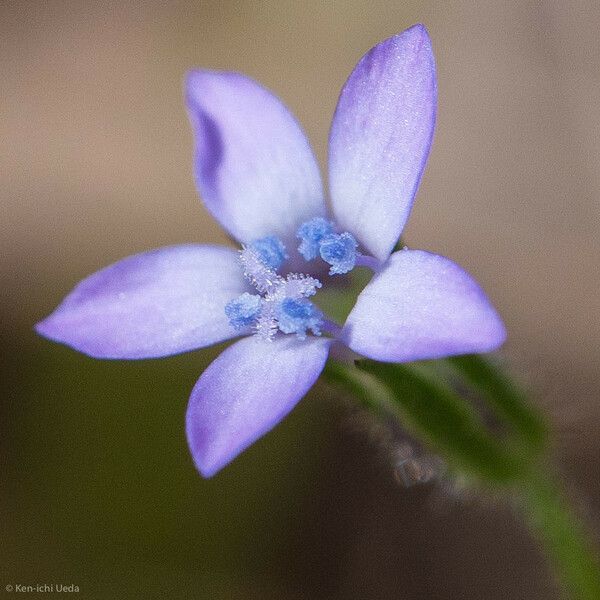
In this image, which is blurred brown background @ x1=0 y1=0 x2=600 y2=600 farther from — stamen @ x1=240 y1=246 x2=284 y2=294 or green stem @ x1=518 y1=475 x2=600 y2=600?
stamen @ x1=240 y1=246 x2=284 y2=294

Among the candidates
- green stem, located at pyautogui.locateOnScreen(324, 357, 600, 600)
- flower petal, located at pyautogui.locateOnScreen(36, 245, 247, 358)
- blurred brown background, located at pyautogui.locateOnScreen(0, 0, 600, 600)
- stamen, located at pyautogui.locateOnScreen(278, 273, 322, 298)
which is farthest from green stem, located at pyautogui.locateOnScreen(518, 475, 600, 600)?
flower petal, located at pyautogui.locateOnScreen(36, 245, 247, 358)

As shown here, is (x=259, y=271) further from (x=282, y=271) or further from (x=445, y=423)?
(x=445, y=423)

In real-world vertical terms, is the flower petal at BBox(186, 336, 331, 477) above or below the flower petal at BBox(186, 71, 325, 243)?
below

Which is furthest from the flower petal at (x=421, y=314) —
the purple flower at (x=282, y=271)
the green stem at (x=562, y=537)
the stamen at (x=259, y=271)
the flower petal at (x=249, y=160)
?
the green stem at (x=562, y=537)

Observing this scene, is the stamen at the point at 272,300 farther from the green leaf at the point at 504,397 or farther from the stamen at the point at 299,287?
the green leaf at the point at 504,397

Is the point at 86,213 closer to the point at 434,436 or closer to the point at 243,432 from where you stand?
the point at 434,436

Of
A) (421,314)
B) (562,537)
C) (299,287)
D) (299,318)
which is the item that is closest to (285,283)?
(299,287)

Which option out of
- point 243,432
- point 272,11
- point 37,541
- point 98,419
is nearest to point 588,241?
point 272,11
